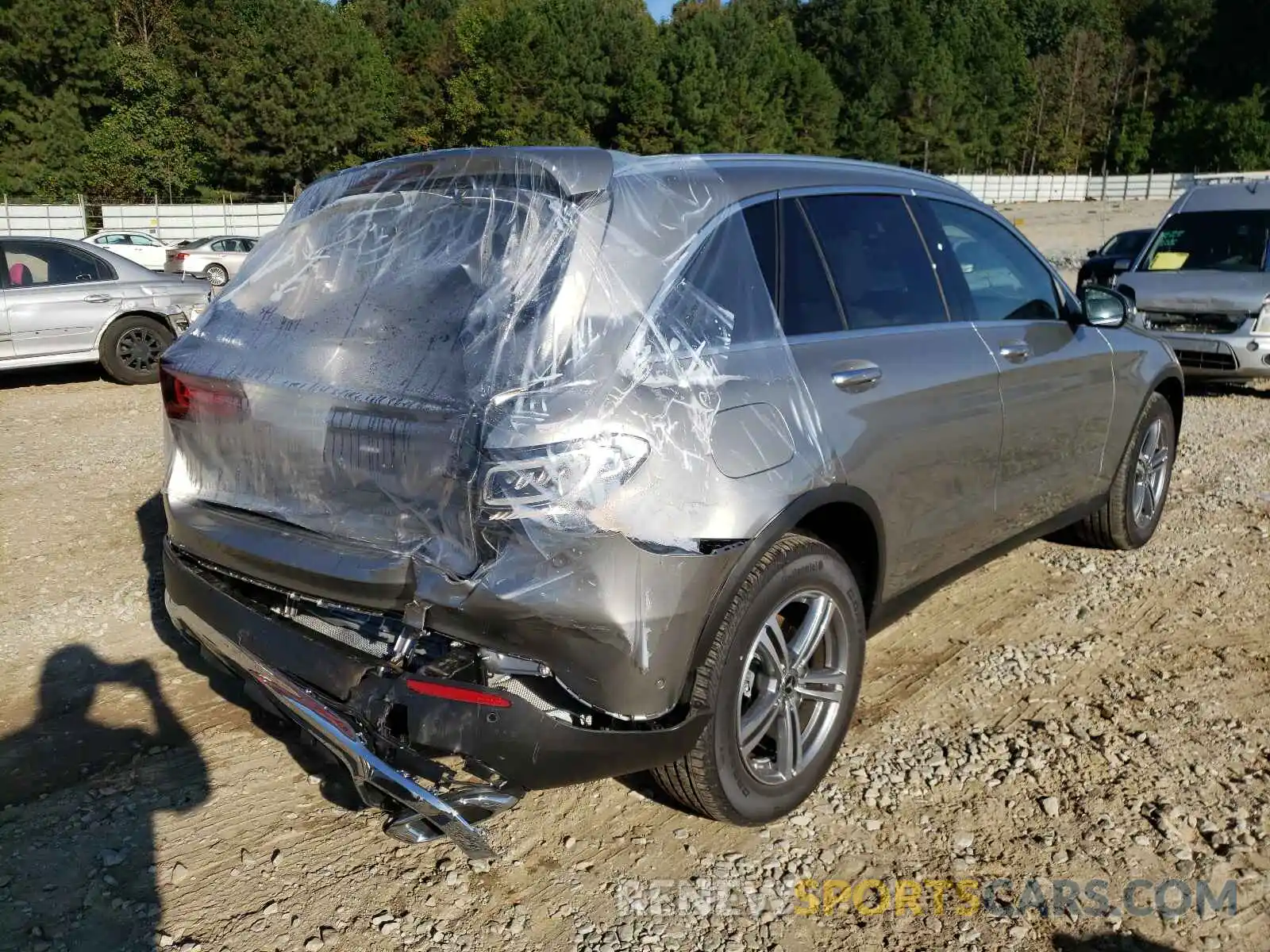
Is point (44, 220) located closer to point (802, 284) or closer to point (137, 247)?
point (137, 247)

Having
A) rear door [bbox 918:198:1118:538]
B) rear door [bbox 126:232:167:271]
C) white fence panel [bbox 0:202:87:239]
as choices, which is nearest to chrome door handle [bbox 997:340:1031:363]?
rear door [bbox 918:198:1118:538]

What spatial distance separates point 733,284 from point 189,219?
41038 mm

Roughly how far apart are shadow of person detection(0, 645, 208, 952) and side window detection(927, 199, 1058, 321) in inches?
123

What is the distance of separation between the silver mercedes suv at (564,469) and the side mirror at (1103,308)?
1188 millimetres

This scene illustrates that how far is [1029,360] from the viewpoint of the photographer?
389 centimetres

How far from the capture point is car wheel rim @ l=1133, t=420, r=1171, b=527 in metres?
5.09

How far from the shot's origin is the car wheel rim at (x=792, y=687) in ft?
9.39

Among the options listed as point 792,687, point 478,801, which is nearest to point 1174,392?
point 792,687

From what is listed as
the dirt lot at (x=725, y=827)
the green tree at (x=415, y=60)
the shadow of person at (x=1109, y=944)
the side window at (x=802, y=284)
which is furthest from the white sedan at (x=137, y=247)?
the green tree at (x=415, y=60)

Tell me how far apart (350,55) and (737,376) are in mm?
59688

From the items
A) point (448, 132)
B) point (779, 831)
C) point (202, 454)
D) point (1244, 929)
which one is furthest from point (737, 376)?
point (448, 132)

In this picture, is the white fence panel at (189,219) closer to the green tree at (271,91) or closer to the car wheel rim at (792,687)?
the green tree at (271,91)

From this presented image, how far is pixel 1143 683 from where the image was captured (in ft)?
12.6

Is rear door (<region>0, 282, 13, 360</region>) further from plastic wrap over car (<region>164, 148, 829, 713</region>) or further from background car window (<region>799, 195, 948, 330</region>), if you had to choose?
background car window (<region>799, 195, 948, 330</region>)
